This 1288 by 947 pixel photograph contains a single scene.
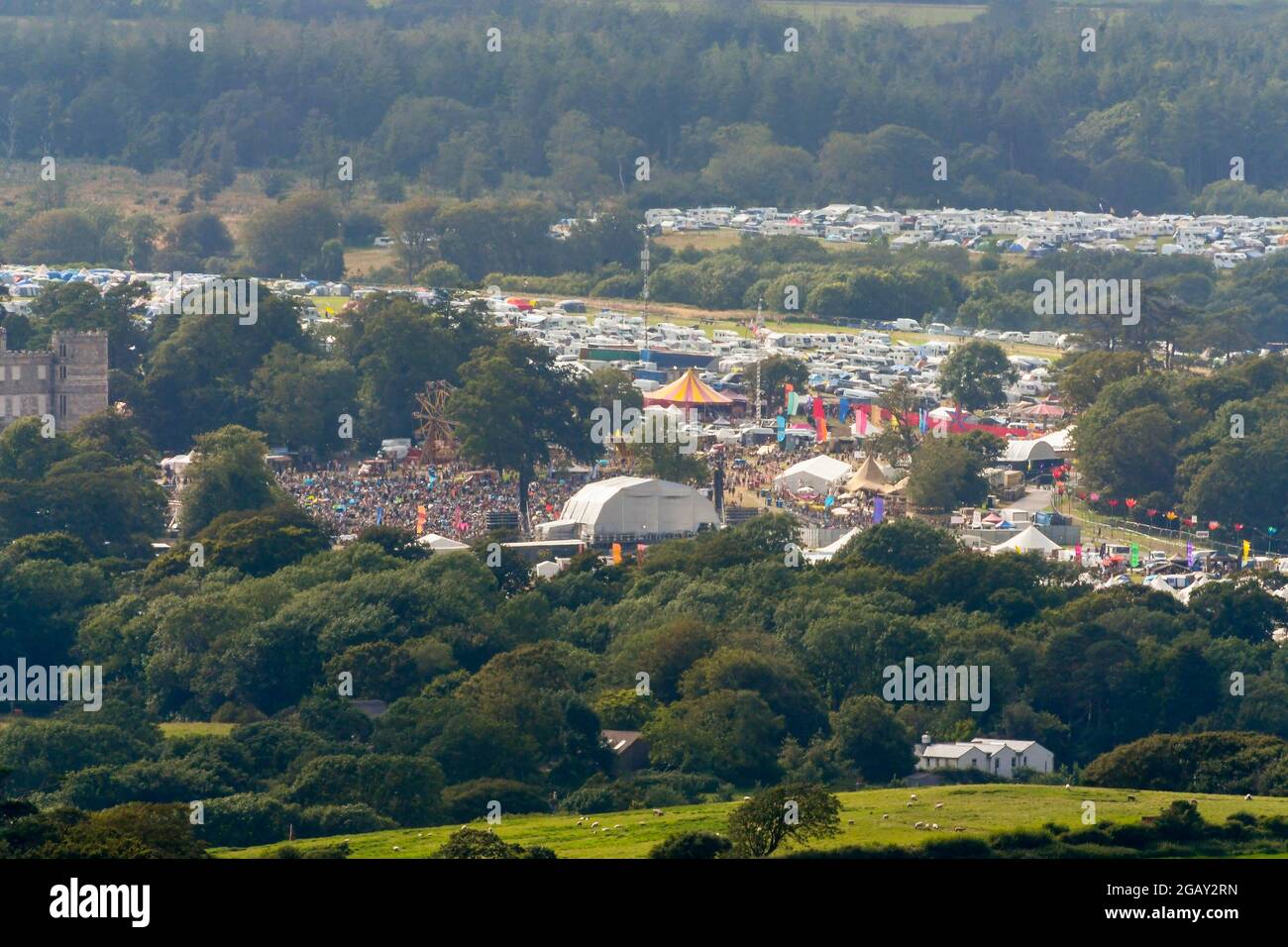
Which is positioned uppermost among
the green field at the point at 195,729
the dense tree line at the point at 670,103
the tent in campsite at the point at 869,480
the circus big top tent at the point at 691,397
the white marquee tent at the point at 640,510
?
the dense tree line at the point at 670,103

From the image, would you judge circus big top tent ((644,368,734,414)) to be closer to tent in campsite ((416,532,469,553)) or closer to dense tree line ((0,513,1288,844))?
tent in campsite ((416,532,469,553))

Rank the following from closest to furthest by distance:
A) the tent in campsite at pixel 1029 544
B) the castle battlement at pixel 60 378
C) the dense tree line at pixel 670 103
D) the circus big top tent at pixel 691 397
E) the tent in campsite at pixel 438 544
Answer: the tent in campsite at pixel 438 544, the tent in campsite at pixel 1029 544, the castle battlement at pixel 60 378, the circus big top tent at pixel 691 397, the dense tree line at pixel 670 103

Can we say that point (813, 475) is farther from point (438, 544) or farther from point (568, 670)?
point (568, 670)

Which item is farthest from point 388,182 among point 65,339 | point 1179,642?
point 1179,642

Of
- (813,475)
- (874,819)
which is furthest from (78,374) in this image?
(874,819)

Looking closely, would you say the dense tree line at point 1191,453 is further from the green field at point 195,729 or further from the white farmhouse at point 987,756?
the green field at point 195,729

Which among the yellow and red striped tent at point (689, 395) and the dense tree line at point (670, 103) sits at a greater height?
the dense tree line at point (670, 103)

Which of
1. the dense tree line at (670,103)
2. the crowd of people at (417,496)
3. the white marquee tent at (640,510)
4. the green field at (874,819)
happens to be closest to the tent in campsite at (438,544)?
the crowd of people at (417,496)

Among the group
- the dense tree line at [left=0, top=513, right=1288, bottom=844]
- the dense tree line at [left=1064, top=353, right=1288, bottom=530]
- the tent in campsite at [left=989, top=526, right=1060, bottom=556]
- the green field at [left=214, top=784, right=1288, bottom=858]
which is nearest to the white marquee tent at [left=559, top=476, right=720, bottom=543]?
the dense tree line at [left=0, top=513, right=1288, bottom=844]
